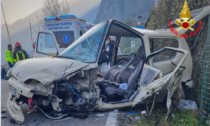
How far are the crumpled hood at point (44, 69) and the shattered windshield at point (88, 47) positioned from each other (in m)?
0.25

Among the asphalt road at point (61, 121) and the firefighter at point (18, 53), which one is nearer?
the asphalt road at point (61, 121)

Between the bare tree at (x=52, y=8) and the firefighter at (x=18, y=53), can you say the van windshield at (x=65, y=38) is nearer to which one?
the firefighter at (x=18, y=53)

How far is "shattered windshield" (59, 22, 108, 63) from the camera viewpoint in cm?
336

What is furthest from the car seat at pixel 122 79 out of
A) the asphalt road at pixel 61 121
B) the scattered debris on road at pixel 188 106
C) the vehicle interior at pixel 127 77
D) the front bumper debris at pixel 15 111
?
the front bumper debris at pixel 15 111

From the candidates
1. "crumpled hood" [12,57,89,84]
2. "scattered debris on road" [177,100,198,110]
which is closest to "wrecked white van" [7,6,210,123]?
"crumpled hood" [12,57,89,84]

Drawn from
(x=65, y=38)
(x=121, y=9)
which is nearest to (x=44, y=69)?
(x=65, y=38)

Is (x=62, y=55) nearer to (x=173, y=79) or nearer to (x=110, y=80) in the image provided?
(x=110, y=80)

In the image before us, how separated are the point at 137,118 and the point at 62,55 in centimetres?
203

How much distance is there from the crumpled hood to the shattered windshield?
0.25 meters

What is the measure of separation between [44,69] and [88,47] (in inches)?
39.8

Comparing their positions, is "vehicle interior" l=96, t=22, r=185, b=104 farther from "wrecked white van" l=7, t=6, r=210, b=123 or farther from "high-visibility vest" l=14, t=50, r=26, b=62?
"high-visibility vest" l=14, t=50, r=26, b=62

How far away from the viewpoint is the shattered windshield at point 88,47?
336 centimetres

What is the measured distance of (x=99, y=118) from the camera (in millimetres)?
3172

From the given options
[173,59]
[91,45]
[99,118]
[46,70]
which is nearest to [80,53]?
[91,45]
